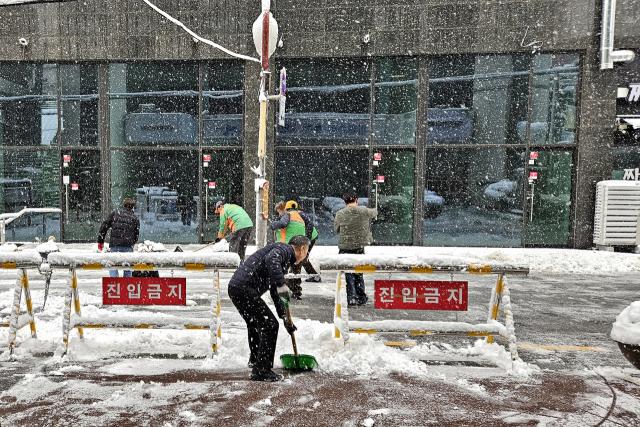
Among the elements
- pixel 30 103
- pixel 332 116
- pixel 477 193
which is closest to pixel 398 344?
pixel 477 193

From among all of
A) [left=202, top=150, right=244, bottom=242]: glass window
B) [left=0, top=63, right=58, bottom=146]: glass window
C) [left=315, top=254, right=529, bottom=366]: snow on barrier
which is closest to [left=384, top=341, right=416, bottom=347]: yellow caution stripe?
[left=315, top=254, right=529, bottom=366]: snow on barrier

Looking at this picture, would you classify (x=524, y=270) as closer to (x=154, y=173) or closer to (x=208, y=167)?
(x=208, y=167)

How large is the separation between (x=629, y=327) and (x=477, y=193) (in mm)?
9769

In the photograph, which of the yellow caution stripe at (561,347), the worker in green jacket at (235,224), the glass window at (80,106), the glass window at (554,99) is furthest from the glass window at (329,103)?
the yellow caution stripe at (561,347)

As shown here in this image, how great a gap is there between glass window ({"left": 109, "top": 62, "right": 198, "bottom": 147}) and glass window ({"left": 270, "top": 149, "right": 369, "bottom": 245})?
3.15m

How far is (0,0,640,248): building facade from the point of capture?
13.6 m

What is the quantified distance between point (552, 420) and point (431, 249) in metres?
9.75

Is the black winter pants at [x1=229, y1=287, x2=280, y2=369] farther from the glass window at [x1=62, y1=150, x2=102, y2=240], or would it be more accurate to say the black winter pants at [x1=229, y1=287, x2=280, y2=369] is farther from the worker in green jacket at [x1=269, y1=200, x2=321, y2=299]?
the glass window at [x1=62, y1=150, x2=102, y2=240]

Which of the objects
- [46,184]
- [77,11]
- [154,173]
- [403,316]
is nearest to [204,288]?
[403,316]

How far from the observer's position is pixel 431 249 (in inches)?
530

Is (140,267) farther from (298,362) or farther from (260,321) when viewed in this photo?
(298,362)

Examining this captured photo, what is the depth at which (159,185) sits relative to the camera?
14312mm

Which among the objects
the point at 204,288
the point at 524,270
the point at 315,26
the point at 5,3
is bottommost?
the point at 204,288

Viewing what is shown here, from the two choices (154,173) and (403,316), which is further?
(154,173)
